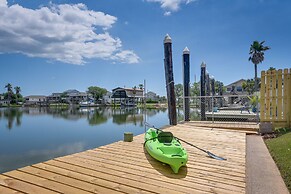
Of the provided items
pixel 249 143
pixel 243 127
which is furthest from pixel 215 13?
pixel 249 143

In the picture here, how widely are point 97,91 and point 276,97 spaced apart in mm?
72824

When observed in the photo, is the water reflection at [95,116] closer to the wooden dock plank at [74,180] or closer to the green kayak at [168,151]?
the green kayak at [168,151]

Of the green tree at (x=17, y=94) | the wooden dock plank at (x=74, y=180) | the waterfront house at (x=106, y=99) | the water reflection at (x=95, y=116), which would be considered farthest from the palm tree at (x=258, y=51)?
the green tree at (x=17, y=94)

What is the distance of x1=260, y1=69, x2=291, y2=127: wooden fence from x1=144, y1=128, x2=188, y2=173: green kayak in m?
5.13

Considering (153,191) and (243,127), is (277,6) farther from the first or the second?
(153,191)

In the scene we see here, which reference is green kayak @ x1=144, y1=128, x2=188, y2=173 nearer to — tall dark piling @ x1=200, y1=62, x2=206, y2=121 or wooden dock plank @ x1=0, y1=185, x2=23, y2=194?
wooden dock plank @ x1=0, y1=185, x2=23, y2=194

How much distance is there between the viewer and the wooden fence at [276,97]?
24.3 feet

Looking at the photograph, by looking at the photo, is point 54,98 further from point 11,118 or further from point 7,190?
point 7,190

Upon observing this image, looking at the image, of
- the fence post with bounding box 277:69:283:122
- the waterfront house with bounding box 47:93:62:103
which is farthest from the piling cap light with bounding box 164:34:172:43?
the waterfront house with bounding box 47:93:62:103

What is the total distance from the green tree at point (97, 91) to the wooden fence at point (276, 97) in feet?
234

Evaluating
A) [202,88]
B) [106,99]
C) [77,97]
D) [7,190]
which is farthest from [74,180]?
[77,97]

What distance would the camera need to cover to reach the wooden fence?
742 centimetres

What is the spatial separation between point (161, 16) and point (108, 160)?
9348mm

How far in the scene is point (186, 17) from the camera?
1048cm
